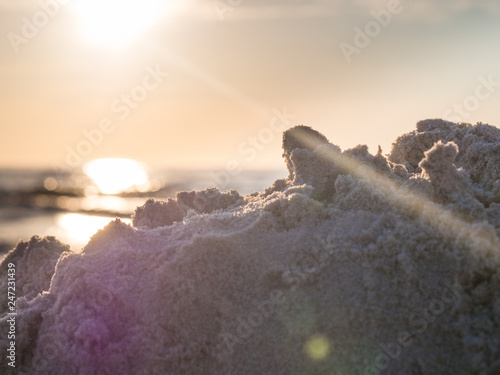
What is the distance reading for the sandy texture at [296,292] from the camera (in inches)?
77.9

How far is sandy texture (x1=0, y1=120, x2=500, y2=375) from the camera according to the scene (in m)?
1.98

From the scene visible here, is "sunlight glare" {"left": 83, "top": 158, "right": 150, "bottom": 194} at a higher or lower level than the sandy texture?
higher

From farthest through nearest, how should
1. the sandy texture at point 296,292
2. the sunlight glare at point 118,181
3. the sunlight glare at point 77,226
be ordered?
the sunlight glare at point 118,181 < the sunlight glare at point 77,226 < the sandy texture at point 296,292

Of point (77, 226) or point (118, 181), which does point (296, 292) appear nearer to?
point (77, 226)

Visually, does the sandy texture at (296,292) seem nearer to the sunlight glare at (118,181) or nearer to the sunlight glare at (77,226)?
the sunlight glare at (77,226)

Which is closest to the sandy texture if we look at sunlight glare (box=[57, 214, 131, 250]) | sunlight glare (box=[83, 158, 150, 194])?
sunlight glare (box=[57, 214, 131, 250])

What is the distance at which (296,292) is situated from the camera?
2180mm

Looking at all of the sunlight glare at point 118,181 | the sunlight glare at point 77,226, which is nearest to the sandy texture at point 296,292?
the sunlight glare at point 77,226

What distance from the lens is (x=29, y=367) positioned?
86.0 inches

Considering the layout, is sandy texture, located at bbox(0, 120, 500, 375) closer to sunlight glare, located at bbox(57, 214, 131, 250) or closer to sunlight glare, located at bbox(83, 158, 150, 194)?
sunlight glare, located at bbox(57, 214, 131, 250)

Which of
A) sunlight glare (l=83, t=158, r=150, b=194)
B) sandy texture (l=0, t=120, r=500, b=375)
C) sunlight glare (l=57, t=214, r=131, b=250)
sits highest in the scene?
sunlight glare (l=83, t=158, r=150, b=194)

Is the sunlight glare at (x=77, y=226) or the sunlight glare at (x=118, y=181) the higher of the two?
the sunlight glare at (x=118, y=181)

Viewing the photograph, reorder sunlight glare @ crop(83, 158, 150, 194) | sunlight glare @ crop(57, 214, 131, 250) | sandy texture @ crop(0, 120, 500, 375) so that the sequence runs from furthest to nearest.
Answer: sunlight glare @ crop(83, 158, 150, 194) → sunlight glare @ crop(57, 214, 131, 250) → sandy texture @ crop(0, 120, 500, 375)

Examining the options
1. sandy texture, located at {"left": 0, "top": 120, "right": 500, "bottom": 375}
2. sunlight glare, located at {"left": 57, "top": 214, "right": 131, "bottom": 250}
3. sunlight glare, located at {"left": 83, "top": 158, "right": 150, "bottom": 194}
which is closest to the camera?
sandy texture, located at {"left": 0, "top": 120, "right": 500, "bottom": 375}
